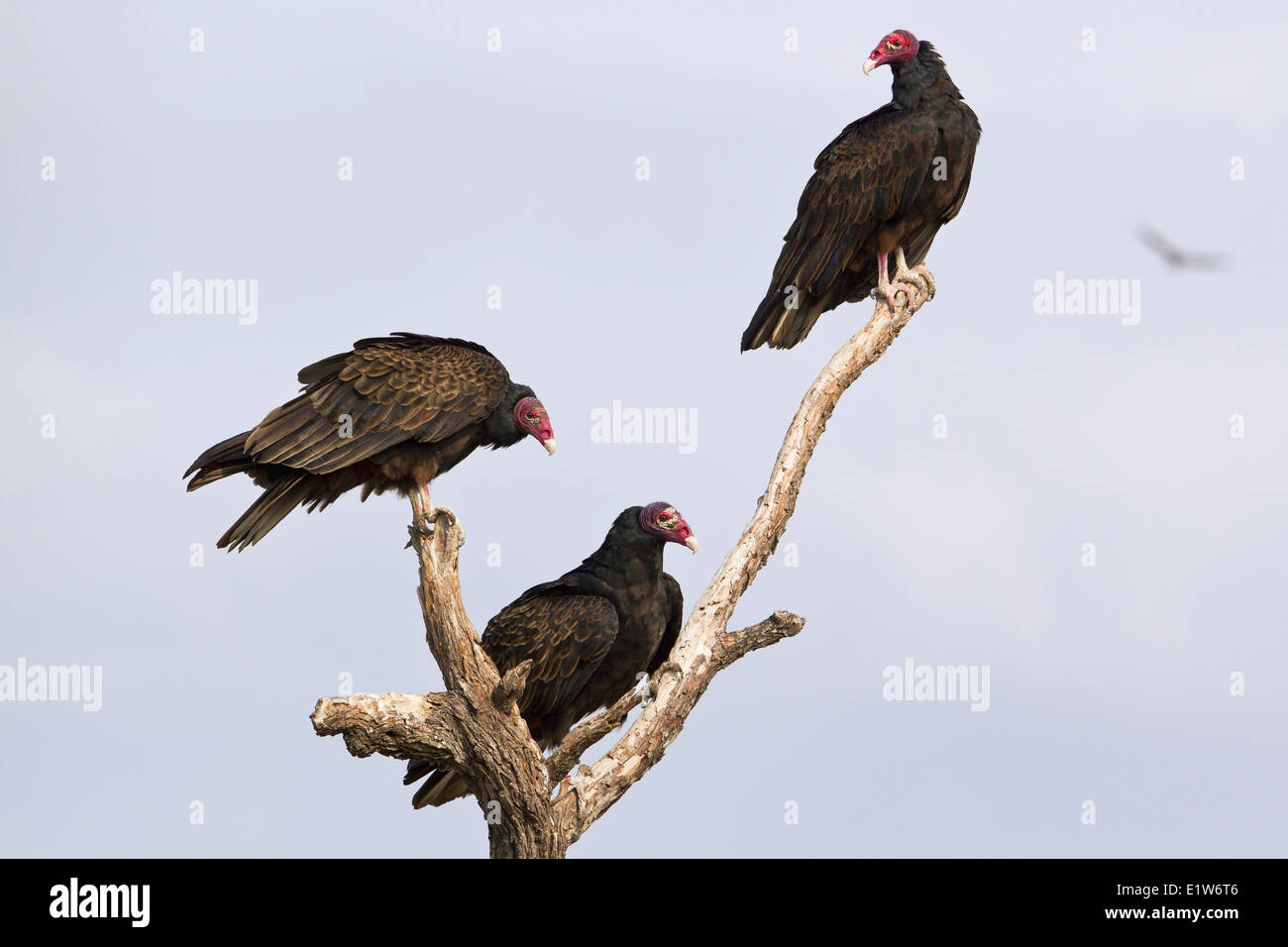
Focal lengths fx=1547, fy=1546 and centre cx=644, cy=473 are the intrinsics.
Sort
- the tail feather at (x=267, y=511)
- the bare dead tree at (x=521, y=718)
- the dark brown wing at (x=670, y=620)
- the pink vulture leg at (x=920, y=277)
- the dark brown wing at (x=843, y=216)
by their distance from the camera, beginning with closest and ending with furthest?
1. the bare dead tree at (x=521, y=718)
2. the tail feather at (x=267, y=511)
3. the dark brown wing at (x=670, y=620)
4. the pink vulture leg at (x=920, y=277)
5. the dark brown wing at (x=843, y=216)

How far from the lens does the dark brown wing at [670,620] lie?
7.98 meters

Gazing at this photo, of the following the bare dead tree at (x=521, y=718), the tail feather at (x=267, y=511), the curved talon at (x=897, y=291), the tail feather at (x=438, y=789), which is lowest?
the tail feather at (x=438, y=789)

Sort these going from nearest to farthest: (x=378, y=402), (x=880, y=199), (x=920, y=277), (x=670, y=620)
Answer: (x=378, y=402), (x=670, y=620), (x=920, y=277), (x=880, y=199)

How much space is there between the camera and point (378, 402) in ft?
24.9

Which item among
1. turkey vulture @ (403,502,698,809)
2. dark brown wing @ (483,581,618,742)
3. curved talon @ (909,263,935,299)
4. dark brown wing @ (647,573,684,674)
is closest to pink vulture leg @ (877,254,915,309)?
curved talon @ (909,263,935,299)

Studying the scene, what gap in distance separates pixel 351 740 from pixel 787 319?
3.46 m

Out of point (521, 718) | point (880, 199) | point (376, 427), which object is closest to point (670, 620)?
point (521, 718)

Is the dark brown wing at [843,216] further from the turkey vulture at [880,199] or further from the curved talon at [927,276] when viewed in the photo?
the curved talon at [927,276]

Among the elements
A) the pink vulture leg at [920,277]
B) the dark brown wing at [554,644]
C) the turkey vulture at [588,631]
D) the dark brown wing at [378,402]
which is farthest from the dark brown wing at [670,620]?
the pink vulture leg at [920,277]

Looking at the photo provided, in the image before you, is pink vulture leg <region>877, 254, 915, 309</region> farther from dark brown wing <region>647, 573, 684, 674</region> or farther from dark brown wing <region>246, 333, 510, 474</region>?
dark brown wing <region>246, 333, 510, 474</region>

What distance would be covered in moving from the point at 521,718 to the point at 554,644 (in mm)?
685

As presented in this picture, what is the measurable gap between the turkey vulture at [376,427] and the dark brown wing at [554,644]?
0.75 meters

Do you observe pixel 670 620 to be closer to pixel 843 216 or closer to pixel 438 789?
pixel 438 789

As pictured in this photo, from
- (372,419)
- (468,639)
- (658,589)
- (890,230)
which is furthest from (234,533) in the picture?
(890,230)
